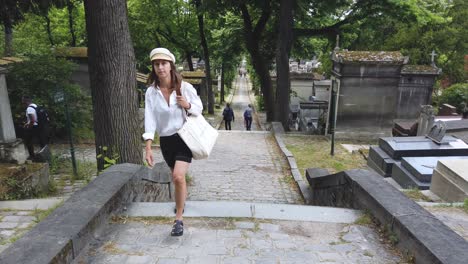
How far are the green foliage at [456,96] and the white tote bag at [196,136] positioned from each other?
2398 cm

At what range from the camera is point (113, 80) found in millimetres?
5520

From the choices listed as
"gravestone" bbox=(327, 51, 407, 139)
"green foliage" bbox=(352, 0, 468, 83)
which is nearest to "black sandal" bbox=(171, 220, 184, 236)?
"gravestone" bbox=(327, 51, 407, 139)

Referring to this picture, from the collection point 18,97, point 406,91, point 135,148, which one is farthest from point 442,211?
point 18,97

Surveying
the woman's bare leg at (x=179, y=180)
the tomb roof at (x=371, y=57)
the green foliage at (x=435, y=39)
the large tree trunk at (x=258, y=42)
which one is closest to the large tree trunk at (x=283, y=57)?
the large tree trunk at (x=258, y=42)

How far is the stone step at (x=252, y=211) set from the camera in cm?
404

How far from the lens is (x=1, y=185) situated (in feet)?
19.5

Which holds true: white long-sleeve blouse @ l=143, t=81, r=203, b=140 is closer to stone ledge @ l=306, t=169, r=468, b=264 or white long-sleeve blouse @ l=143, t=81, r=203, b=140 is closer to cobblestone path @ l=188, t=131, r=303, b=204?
stone ledge @ l=306, t=169, r=468, b=264

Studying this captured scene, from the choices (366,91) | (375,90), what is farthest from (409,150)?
(375,90)

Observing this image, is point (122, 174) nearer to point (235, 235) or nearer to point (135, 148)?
point (135, 148)

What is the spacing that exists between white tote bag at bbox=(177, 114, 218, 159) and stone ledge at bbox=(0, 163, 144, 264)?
3.53 ft

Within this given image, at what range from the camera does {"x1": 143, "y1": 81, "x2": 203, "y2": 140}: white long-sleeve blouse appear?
11.7ft

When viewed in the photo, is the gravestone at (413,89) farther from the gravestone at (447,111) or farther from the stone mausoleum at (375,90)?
the gravestone at (447,111)

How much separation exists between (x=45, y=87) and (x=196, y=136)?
8.87m

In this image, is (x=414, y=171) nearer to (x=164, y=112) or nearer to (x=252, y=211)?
(x=252, y=211)
